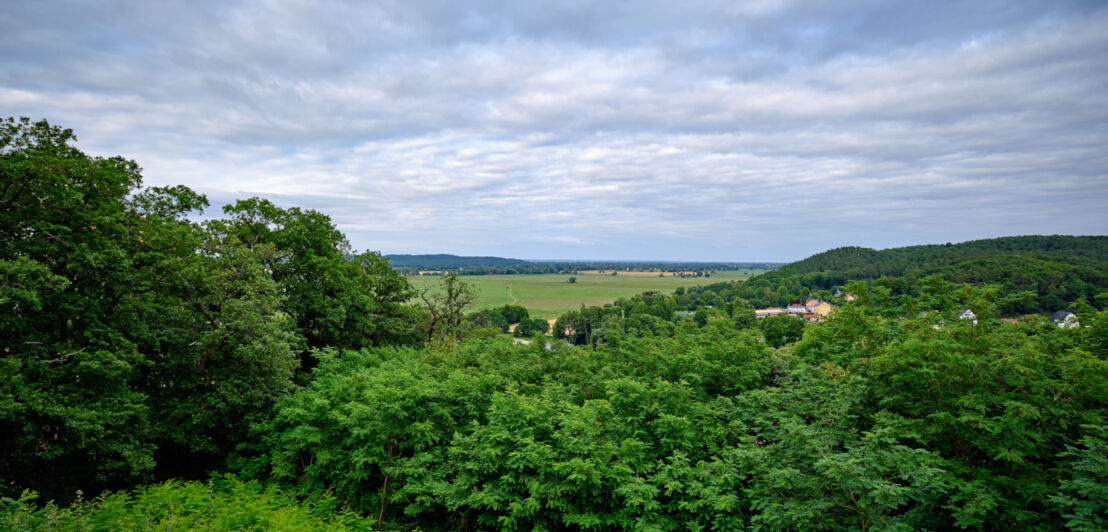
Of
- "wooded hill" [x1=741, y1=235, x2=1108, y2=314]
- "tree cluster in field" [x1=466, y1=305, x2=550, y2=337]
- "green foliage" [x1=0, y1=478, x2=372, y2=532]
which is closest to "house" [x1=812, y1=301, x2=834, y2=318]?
"wooded hill" [x1=741, y1=235, x2=1108, y2=314]

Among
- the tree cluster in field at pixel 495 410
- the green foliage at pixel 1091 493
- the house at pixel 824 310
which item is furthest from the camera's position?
the house at pixel 824 310

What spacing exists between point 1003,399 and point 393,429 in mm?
13560

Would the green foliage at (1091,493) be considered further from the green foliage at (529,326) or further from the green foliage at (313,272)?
the green foliage at (529,326)

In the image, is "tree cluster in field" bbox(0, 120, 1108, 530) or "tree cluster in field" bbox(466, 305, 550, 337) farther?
"tree cluster in field" bbox(466, 305, 550, 337)

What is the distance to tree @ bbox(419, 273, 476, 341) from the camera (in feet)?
107

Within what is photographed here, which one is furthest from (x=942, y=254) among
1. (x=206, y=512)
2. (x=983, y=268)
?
(x=206, y=512)

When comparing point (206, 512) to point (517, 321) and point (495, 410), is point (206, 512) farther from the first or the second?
point (517, 321)

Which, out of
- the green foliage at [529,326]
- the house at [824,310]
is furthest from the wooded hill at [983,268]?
the green foliage at [529,326]

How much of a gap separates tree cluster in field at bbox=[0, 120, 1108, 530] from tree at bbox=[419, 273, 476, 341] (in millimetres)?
9934

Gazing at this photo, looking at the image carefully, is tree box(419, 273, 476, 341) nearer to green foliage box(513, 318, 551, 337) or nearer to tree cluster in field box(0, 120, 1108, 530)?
tree cluster in field box(0, 120, 1108, 530)

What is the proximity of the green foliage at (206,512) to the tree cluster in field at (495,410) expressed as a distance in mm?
107

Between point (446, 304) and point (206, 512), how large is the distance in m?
22.0

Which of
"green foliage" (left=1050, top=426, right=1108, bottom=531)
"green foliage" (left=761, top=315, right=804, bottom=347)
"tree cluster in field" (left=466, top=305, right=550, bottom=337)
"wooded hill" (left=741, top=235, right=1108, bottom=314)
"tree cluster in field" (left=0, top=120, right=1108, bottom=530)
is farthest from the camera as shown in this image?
"tree cluster in field" (left=466, top=305, right=550, bottom=337)

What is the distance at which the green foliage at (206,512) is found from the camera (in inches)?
376
